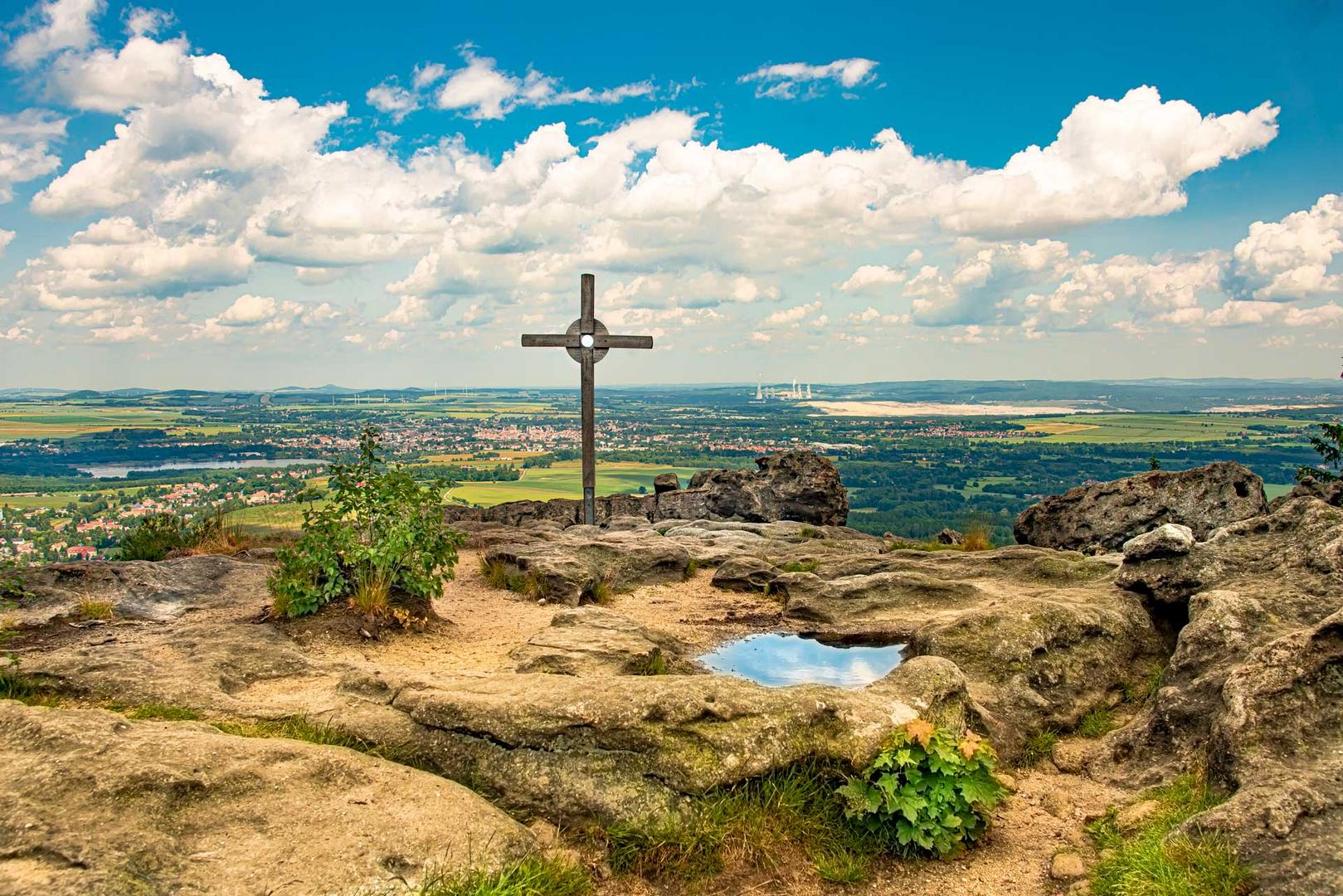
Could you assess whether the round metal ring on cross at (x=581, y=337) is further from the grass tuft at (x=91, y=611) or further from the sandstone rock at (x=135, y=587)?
the grass tuft at (x=91, y=611)

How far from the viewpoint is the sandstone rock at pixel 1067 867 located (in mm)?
5199

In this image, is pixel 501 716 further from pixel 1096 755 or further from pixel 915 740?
pixel 1096 755

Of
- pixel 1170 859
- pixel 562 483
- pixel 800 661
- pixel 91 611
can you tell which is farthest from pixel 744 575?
pixel 562 483

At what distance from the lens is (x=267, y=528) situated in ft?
64.3

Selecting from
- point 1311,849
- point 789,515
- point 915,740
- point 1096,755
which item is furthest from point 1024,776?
point 789,515

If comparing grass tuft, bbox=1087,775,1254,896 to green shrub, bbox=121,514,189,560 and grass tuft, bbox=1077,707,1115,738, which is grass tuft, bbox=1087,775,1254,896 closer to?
grass tuft, bbox=1077,707,1115,738

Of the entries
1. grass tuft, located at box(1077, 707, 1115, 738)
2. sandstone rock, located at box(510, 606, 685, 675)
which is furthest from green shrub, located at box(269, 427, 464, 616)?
grass tuft, located at box(1077, 707, 1115, 738)

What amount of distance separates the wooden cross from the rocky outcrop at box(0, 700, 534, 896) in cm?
1529

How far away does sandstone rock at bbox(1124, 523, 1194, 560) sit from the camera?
905 centimetres

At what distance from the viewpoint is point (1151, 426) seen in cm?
11112

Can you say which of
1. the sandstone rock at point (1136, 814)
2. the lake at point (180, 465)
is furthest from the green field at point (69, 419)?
the sandstone rock at point (1136, 814)

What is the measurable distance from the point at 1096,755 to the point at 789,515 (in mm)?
16587

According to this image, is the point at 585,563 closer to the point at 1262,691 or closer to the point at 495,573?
the point at 495,573

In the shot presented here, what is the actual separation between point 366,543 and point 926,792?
746cm
